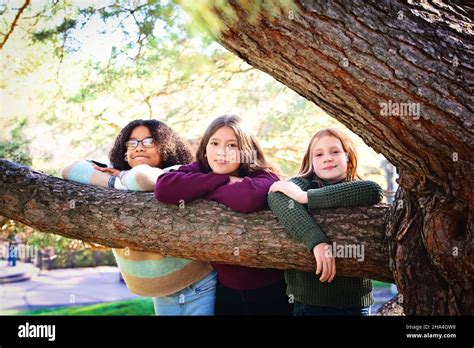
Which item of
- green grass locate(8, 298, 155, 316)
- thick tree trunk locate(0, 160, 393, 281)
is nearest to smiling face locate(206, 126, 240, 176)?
thick tree trunk locate(0, 160, 393, 281)

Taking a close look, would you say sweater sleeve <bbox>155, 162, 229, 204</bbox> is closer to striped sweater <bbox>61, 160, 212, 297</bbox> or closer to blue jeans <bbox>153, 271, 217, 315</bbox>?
striped sweater <bbox>61, 160, 212, 297</bbox>

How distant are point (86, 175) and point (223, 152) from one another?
58 centimetres

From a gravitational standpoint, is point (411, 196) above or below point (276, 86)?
below

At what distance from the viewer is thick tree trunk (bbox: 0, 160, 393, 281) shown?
1.80 m

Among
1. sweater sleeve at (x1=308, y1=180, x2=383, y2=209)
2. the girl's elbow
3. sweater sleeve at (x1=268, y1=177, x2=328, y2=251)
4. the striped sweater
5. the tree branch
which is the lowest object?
the striped sweater

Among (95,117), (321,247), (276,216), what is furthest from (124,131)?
(95,117)

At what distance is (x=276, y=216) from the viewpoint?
1858 millimetres

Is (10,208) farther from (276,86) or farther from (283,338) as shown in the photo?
(276,86)

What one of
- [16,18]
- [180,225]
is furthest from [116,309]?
[180,225]

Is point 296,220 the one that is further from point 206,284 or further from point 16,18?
point 16,18

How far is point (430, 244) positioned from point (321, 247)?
33 centimetres

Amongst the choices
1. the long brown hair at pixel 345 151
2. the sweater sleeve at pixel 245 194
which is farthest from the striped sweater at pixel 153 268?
the long brown hair at pixel 345 151

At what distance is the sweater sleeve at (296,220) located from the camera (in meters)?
1.75

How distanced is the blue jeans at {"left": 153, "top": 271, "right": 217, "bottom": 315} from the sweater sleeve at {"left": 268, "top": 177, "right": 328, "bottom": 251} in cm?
45
